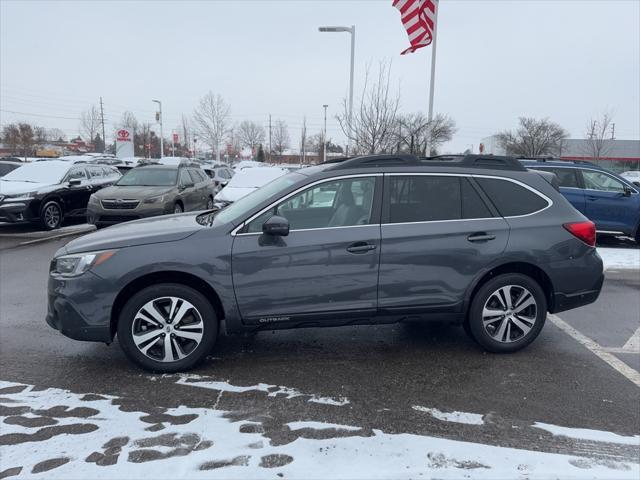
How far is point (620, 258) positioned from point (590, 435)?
7464 mm

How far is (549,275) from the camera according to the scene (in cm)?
455

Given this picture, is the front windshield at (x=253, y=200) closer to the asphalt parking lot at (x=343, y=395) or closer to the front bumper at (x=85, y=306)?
the front bumper at (x=85, y=306)

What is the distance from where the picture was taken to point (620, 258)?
375 inches

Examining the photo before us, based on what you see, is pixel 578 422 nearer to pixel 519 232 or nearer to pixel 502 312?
pixel 502 312

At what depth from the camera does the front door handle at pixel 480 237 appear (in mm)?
4391

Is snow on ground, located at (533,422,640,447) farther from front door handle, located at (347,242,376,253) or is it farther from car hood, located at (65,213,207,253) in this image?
car hood, located at (65,213,207,253)

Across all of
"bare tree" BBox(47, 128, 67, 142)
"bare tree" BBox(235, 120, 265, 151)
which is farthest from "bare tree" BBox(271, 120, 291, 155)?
"bare tree" BBox(47, 128, 67, 142)

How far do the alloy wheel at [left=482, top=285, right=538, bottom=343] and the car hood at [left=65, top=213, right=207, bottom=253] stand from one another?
2.69m

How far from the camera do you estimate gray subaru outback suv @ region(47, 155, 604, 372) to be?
402 centimetres

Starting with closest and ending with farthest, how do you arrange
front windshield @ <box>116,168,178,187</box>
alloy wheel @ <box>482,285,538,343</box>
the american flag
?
alloy wheel @ <box>482,285,538,343</box>
the american flag
front windshield @ <box>116,168,178,187</box>

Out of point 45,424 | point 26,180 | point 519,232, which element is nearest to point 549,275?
point 519,232

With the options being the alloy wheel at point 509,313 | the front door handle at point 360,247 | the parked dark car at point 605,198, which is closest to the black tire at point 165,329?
the front door handle at point 360,247

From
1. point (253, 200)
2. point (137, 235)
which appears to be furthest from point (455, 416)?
point (137, 235)

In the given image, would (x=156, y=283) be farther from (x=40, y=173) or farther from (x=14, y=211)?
(x=40, y=173)
